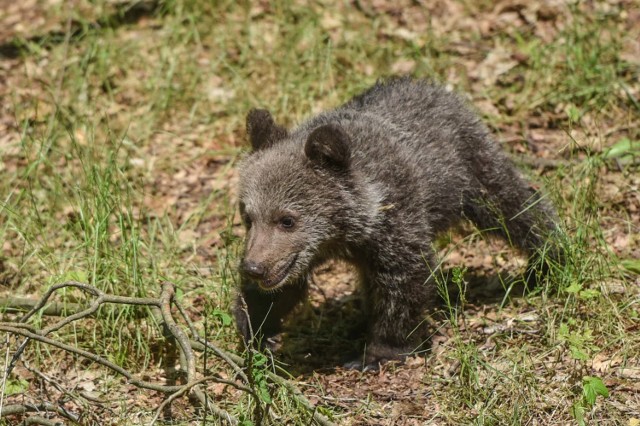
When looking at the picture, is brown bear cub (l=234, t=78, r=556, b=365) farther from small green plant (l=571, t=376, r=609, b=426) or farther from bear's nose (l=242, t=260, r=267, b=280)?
small green plant (l=571, t=376, r=609, b=426)

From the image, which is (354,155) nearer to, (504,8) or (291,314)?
(291,314)

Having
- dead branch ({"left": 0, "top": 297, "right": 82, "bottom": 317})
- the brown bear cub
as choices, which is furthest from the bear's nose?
dead branch ({"left": 0, "top": 297, "right": 82, "bottom": 317})

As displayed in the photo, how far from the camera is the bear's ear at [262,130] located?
6965 millimetres

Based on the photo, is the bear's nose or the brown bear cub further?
the brown bear cub

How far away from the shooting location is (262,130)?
6969 millimetres

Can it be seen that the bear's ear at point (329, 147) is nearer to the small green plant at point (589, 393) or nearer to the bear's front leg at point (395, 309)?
the bear's front leg at point (395, 309)

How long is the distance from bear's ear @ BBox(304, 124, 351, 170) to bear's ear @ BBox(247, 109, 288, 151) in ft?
1.79

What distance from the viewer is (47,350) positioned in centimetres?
674

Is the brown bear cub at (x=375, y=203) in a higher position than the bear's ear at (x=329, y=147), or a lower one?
lower

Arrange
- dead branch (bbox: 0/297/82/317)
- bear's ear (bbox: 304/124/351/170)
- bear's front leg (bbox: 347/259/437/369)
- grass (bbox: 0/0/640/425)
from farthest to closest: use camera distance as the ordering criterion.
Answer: dead branch (bbox: 0/297/82/317), bear's front leg (bbox: 347/259/437/369), bear's ear (bbox: 304/124/351/170), grass (bbox: 0/0/640/425)

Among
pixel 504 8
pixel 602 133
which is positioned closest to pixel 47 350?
pixel 602 133

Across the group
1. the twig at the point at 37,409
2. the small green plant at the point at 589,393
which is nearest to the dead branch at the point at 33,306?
the twig at the point at 37,409

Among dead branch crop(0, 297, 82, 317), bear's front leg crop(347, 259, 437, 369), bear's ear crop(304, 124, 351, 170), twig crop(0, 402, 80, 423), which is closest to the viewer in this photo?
twig crop(0, 402, 80, 423)

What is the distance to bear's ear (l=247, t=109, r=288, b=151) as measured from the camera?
A: 696 cm
